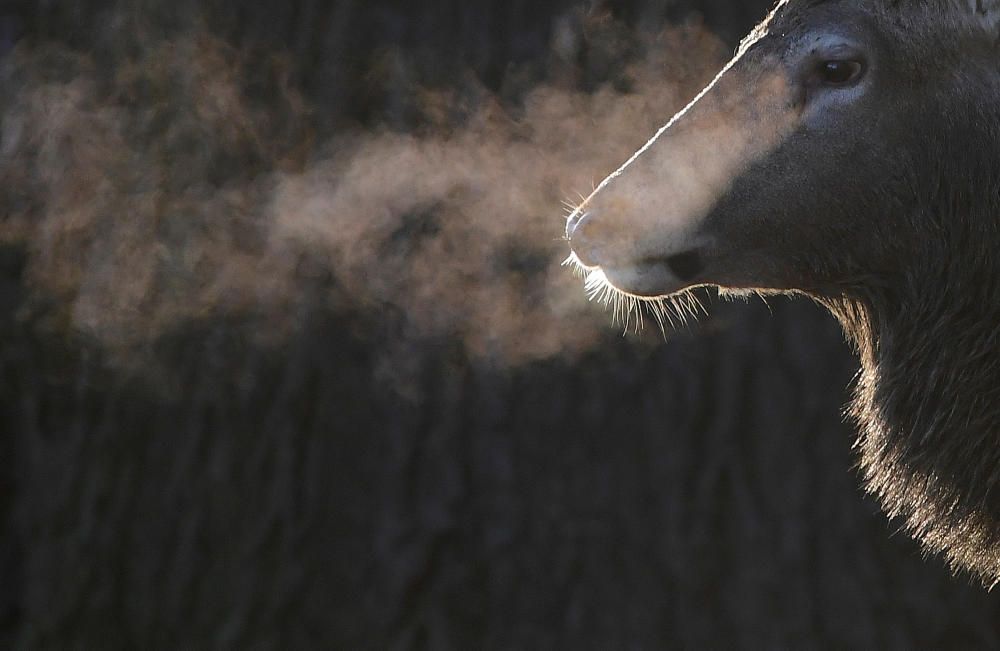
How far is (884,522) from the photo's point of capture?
3801 mm

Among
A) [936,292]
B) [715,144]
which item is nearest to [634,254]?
[715,144]

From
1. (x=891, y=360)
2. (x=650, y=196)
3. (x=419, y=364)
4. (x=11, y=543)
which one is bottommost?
(x=891, y=360)

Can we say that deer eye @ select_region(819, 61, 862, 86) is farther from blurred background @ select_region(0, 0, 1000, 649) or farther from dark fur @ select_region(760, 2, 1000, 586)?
blurred background @ select_region(0, 0, 1000, 649)

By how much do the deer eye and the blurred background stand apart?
1507 mm

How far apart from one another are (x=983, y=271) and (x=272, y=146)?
240cm

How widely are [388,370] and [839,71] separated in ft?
6.48

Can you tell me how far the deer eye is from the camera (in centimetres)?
237

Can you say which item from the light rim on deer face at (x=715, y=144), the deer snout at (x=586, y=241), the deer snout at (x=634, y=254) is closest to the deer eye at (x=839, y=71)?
the light rim on deer face at (x=715, y=144)

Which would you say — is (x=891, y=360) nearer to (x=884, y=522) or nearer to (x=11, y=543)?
(x=884, y=522)

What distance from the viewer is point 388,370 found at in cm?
391

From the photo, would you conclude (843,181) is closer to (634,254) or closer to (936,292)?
(936,292)

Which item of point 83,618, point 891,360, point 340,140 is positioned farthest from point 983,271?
point 83,618

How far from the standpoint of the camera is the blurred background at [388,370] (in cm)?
384

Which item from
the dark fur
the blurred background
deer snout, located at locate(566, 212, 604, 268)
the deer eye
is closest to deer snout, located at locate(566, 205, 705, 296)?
deer snout, located at locate(566, 212, 604, 268)
